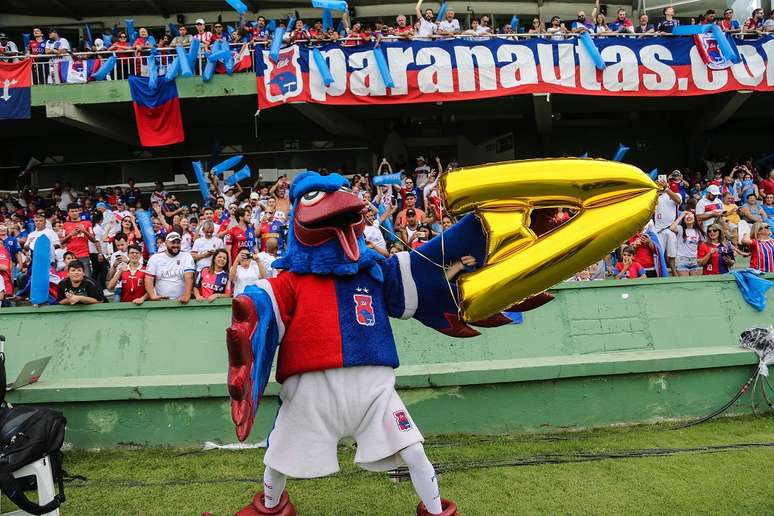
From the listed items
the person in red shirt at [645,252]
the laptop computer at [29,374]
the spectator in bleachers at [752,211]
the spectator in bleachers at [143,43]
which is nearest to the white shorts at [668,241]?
the person in red shirt at [645,252]

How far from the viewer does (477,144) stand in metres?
16.5

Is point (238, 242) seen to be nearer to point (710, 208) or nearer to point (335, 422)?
point (335, 422)

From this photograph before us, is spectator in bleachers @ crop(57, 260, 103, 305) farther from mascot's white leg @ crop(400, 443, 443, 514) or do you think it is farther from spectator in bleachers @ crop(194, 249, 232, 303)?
mascot's white leg @ crop(400, 443, 443, 514)

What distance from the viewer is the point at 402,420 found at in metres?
3.12

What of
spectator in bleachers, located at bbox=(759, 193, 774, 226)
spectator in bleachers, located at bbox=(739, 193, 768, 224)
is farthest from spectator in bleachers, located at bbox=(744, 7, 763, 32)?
spectator in bleachers, located at bbox=(739, 193, 768, 224)

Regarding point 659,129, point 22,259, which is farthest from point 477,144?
point 22,259

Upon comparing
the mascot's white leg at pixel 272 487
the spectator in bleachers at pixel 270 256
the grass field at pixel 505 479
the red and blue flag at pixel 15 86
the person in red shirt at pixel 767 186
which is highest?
the red and blue flag at pixel 15 86

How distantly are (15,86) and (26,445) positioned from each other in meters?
11.0

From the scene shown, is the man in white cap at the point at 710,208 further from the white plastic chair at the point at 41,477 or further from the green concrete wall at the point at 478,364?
the white plastic chair at the point at 41,477

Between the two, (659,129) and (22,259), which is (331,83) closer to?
(22,259)

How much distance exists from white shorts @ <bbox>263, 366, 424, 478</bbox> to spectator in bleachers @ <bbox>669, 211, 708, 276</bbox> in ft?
19.8

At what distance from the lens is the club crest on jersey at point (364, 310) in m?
3.21

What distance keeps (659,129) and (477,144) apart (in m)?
4.79

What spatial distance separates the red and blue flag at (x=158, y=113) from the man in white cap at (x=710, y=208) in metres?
9.21
